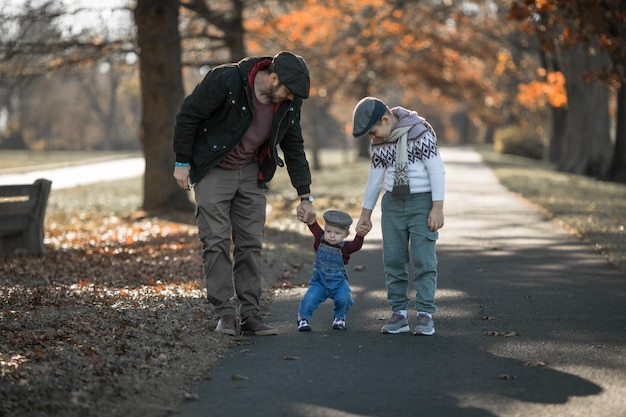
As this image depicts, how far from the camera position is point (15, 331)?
6.70 metres

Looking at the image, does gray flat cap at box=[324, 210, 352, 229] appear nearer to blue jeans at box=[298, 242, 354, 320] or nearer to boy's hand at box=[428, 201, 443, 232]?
blue jeans at box=[298, 242, 354, 320]

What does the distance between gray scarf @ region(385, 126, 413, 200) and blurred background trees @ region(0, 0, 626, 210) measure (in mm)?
8417

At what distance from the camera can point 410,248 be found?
683 cm

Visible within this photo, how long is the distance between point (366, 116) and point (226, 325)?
5.63ft

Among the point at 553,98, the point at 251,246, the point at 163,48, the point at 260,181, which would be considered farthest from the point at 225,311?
the point at 553,98

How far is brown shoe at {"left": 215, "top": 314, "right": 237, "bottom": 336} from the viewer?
6891 millimetres

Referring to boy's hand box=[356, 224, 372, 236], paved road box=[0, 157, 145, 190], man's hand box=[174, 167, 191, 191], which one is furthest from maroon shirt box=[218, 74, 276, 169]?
paved road box=[0, 157, 145, 190]

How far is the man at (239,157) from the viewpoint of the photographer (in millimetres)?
6645

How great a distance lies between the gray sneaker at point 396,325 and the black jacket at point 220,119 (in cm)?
136

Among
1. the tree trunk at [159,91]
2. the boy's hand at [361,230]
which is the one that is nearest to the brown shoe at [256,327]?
the boy's hand at [361,230]

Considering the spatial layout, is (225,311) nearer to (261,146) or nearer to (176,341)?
(176,341)

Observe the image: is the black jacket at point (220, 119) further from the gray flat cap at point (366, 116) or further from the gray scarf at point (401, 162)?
the gray scarf at point (401, 162)

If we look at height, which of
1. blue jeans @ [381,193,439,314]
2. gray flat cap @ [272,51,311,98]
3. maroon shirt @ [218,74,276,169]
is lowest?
blue jeans @ [381,193,439,314]

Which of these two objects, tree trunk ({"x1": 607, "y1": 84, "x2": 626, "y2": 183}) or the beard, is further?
tree trunk ({"x1": 607, "y1": 84, "x2": 626, "y2": 183})
